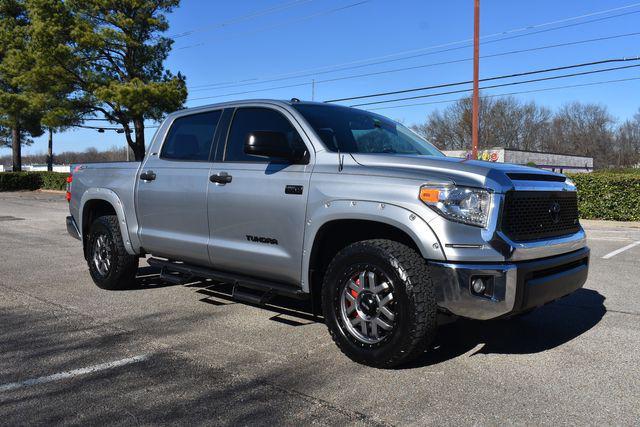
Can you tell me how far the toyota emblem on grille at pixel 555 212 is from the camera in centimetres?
417

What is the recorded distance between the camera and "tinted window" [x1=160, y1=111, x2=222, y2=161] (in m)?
5.43

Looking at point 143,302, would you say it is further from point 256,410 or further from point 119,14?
point 119,14

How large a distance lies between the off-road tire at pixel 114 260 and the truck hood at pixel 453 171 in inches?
128

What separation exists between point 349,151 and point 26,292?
4.30 m

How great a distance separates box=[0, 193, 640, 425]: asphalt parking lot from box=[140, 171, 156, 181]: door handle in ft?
4.36

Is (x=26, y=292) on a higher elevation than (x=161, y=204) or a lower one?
lower

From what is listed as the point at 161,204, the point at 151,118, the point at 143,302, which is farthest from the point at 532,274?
the point at 151,118

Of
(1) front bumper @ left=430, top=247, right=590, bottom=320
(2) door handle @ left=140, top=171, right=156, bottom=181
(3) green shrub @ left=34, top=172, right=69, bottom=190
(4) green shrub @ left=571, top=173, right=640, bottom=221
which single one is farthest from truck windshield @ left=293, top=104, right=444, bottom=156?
(3) green shrub @ left=34, top=172, right=69, bottom=190

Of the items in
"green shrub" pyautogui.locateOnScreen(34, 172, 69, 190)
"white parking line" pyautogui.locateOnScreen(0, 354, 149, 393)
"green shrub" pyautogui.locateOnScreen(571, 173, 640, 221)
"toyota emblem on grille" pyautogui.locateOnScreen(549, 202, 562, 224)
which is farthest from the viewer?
"green shrub" pyautogui.locateOnScreen(34, 172, 69, 190)

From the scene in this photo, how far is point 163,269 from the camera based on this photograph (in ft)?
18.8

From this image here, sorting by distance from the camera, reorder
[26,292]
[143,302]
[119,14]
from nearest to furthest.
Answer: [143,302] → [26,292] → [119,14]

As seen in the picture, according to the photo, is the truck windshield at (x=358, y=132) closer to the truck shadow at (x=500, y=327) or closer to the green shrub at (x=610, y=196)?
the truck shadow at (x=500, y=327)

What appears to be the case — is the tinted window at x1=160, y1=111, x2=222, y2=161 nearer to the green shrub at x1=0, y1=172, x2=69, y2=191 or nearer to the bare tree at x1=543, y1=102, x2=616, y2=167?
the green shrub at x1=0, y1=172, x2=69, y2=191

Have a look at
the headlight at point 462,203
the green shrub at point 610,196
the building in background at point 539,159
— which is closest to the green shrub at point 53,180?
the building in background at point 539,159
